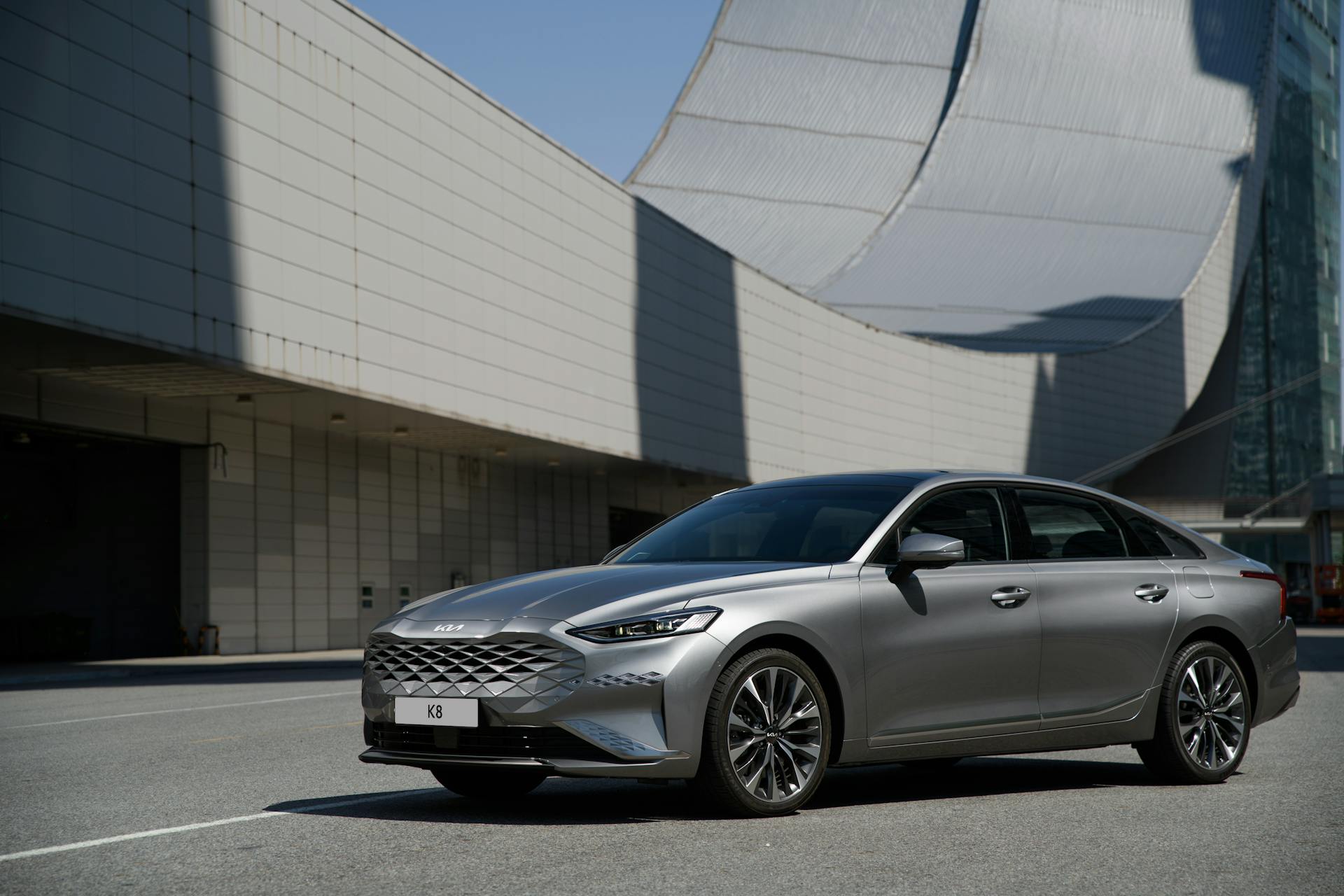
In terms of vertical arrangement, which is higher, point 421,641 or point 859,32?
point 859,32

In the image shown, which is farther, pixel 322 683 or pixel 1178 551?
pixel 322 683

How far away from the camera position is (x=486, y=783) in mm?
6984

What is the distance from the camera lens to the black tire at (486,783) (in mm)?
6914

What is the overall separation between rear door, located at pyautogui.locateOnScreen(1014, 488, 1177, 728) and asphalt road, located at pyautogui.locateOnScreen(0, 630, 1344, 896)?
1.54 feet

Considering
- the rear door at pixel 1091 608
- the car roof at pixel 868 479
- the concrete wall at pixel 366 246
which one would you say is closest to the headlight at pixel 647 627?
the car roof at pixel 868 479

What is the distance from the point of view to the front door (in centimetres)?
688

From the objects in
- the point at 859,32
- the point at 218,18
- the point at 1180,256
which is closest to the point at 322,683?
the point at 218,18

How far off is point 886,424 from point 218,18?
32178 mm

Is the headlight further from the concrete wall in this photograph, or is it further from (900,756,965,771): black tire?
the concrete wall

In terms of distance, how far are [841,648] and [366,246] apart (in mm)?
21180

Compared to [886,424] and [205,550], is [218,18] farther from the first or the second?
[886,424]

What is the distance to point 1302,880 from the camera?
5203 millimetres

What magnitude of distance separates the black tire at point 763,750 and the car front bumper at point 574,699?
0.07 metres

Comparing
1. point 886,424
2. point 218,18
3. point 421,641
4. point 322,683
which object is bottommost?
point 322,683
